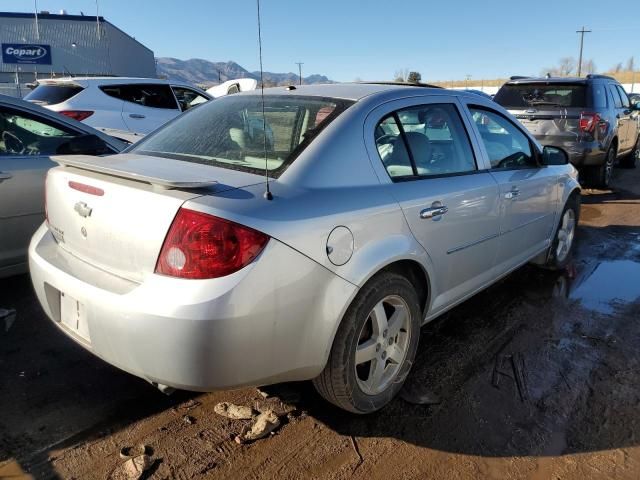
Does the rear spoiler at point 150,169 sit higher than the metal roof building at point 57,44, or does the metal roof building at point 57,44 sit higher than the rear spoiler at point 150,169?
the metal roof building at point 57,44

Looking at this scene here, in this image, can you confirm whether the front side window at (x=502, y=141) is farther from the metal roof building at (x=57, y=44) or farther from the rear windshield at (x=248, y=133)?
the metal roof building at (x=57, y=44)

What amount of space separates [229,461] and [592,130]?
7.75m

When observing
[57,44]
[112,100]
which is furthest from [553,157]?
[57,44]

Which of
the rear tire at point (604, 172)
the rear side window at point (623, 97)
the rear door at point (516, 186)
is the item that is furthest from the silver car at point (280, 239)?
the rear side window at point (623, 97)

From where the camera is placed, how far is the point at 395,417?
107 inches

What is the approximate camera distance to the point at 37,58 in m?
43.1

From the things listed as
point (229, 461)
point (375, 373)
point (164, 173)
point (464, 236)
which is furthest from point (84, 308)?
point (464, 236)

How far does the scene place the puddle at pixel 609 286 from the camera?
4.21 metres

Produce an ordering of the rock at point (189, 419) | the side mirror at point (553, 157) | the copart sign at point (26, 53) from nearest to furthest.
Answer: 1. the rock at point (189, 419)
2. the side mirror at point (553, 157)
3. the copart sign at point (26, 53)

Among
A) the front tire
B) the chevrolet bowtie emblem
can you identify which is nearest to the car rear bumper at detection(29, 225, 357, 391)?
the front tire

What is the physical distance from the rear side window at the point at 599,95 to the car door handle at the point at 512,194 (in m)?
5.56

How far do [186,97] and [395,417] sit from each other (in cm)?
799

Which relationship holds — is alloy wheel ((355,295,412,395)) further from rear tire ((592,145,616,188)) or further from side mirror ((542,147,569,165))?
rear tire ((592,145,616,188))

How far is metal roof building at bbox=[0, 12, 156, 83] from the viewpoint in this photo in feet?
140
